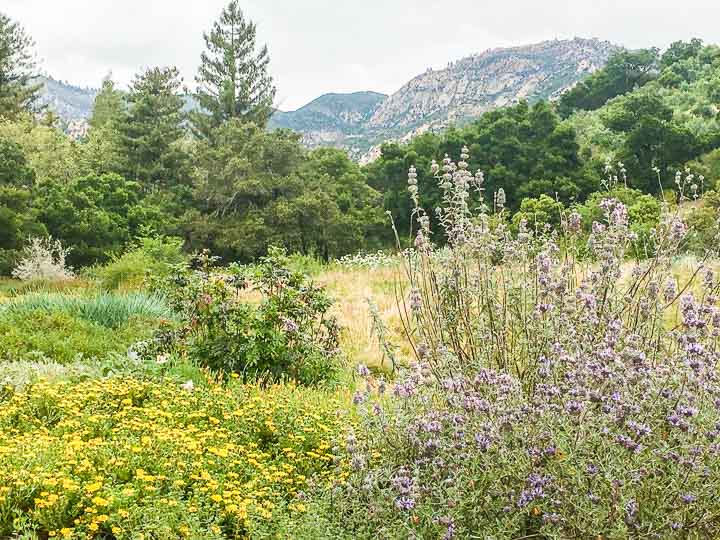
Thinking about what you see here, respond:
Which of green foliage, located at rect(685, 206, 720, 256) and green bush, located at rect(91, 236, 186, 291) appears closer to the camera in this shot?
green bush, located at rect(91, 236, 186, 291)

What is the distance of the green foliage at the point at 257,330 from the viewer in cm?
554

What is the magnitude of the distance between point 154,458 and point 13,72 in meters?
37.1

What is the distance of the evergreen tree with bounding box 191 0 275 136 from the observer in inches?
1176

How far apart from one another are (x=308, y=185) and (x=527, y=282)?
20.3m

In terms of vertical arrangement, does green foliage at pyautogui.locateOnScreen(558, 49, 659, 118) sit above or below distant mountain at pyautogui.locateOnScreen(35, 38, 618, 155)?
below

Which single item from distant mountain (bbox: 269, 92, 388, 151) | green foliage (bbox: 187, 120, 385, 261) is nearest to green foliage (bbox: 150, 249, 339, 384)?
green foliage (bbox: 187, 120, 385, 261)

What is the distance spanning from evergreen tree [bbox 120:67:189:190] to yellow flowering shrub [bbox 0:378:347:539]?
22703 millimetres

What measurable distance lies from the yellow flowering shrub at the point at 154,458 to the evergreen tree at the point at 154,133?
2270cm

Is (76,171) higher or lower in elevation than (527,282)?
higher

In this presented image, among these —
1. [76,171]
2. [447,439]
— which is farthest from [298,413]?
[76,171]

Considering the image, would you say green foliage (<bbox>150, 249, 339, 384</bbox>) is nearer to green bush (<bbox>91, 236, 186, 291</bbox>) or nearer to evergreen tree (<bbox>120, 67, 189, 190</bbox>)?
green bush (<bbox>91, 236, 186, 291</bbox>)

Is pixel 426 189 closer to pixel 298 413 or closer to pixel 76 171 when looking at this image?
pixel 76 171

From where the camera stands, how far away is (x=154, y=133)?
85.8ft

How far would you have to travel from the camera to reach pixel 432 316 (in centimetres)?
405
